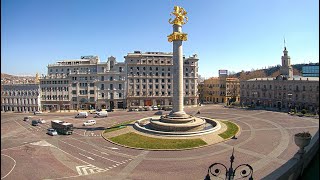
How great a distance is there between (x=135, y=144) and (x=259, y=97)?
67.7 m

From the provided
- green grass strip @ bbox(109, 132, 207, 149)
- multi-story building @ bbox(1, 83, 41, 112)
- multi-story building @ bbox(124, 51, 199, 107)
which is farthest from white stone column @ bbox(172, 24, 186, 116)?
multi-story building @ bbox(1, 83, 41, 112)

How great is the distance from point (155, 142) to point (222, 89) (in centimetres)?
7784

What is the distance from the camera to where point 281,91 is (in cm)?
7825

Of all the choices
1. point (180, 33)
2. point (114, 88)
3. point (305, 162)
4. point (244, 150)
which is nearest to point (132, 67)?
point (114, 88)

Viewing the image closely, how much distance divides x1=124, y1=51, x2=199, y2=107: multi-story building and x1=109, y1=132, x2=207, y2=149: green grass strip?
48733 mm

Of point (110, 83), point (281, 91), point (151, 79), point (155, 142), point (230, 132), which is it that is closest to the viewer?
point (155, 142)

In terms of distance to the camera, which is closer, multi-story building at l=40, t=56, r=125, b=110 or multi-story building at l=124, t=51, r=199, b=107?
multi-story building at l=40, t=56, r=125, b=110

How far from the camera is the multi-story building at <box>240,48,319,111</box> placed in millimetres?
65412

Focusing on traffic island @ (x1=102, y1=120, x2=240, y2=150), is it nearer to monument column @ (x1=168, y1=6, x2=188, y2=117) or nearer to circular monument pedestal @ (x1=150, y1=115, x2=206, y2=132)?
circular monument pedestal @ (x1=150, y1=115, x2=206, y2=132)

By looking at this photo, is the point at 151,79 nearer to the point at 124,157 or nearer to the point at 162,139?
the point at 162,139

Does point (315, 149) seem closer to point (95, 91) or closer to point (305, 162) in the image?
point (305, 162)

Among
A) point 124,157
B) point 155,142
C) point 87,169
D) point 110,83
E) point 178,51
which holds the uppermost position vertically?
point 178,51

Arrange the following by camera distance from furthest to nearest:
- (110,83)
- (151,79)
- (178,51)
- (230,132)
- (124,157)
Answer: (151,79), (110,83), (178,51), (230,132), (124,157)

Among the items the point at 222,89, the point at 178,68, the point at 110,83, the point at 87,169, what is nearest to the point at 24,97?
the point at 110,83
